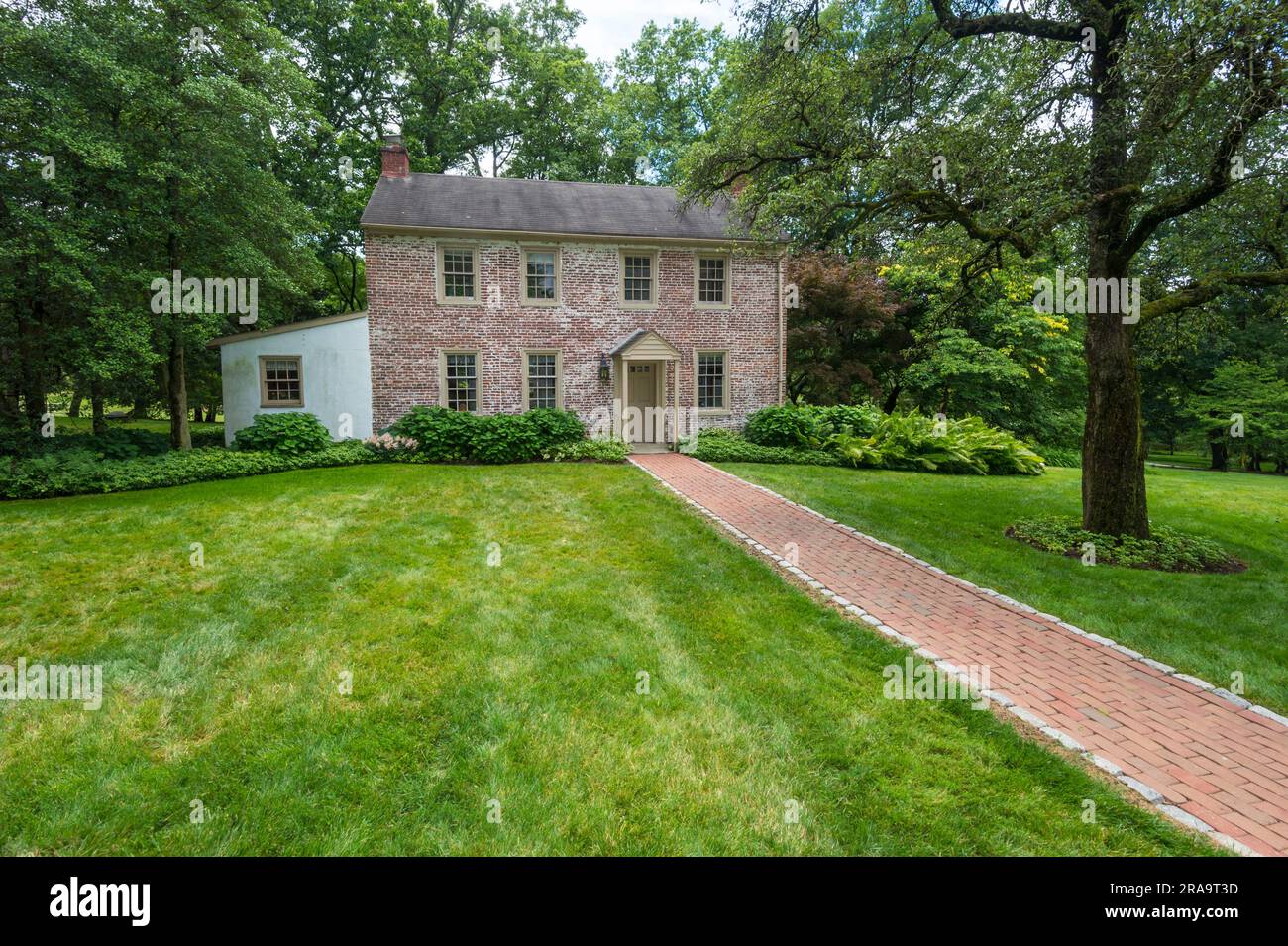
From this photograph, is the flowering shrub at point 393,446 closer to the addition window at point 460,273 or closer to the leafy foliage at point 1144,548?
the addition window at point 460,273

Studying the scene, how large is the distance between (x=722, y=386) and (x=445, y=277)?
8.14 m

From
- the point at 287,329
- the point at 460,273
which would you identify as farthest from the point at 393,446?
the point at 460,273

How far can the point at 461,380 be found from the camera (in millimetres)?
15477

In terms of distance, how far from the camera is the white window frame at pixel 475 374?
1529 centimetres

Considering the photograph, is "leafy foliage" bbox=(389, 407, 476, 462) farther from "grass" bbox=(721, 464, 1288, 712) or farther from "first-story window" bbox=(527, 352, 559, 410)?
"grass" bbox=(721, 464, 1288, 712)

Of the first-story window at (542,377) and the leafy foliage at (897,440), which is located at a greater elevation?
the first-story window at (542,377)

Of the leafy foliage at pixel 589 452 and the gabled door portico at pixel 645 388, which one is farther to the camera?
the gabled door portico at pixel 645 388

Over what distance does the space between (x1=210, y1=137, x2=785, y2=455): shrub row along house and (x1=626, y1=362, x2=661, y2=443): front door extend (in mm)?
40

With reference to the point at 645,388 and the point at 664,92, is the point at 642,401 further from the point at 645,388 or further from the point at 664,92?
the point at 664,92

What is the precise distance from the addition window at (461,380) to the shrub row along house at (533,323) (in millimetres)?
36

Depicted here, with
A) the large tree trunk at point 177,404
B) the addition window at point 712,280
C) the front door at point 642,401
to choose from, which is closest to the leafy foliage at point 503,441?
the front door at point 642,401

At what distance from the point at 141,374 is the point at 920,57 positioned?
15714mm

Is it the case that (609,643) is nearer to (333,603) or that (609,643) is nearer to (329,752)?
(329,752)

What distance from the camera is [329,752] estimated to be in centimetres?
321
